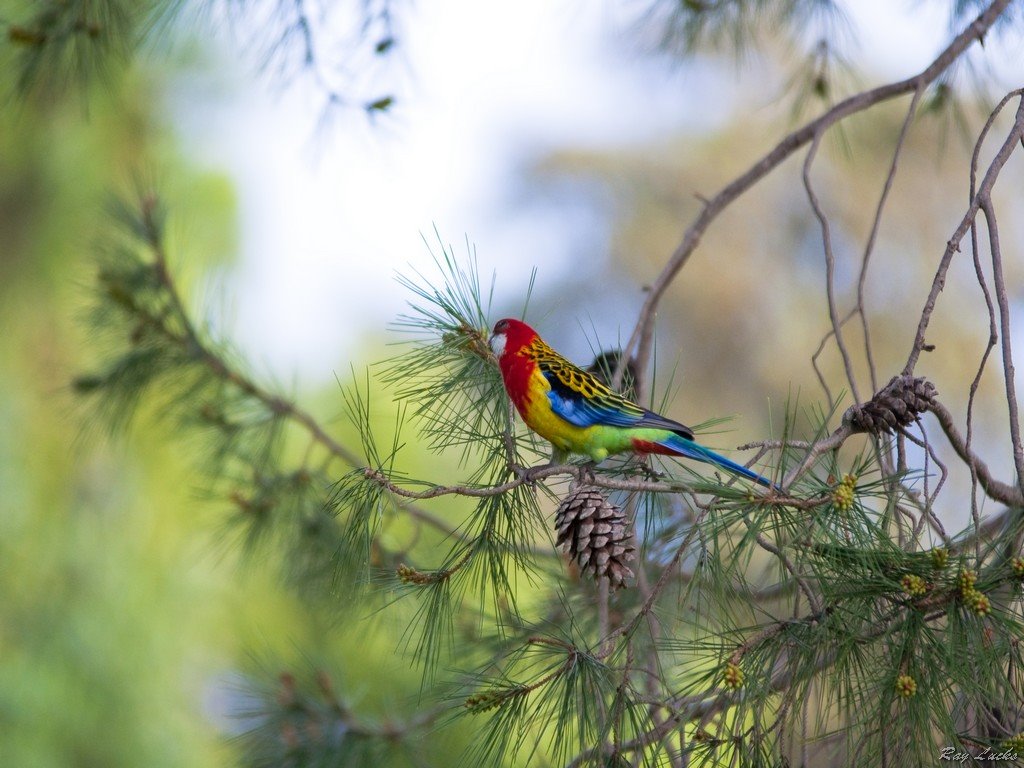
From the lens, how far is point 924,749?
112 centimetres

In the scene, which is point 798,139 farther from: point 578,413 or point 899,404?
point 899,404

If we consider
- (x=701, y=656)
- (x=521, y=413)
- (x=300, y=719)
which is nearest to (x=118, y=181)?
(x=300, y=719)

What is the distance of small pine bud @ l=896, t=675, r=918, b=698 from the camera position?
41.6 inches

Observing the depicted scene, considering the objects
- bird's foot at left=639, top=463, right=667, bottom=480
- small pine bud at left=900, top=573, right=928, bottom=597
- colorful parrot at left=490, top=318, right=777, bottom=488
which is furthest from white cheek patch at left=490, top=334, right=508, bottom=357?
small pine bud at left=900, top=573, right=928, bottom=597

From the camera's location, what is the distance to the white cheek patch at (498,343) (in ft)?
5.55

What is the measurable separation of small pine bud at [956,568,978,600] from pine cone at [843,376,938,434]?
0.20 m

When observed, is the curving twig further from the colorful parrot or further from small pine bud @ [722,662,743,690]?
small pine bud @ [722,662,743,690]

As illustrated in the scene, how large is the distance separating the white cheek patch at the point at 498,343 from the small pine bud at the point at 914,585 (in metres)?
0.80

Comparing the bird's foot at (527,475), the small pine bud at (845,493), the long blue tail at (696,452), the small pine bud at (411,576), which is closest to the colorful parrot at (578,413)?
the long blue tail at (696,452)

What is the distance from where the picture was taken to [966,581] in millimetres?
1037

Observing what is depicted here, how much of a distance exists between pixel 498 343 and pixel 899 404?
0.80 metres

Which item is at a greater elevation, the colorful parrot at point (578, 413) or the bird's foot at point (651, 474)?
the colorful parrot at point (578, 413)

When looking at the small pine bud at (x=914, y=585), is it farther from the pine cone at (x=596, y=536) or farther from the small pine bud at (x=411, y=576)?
the small pine bud at (x=411, y=576)

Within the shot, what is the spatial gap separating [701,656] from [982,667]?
323 mm
